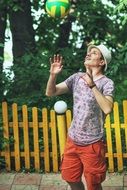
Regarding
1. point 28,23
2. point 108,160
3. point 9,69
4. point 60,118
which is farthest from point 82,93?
point 28,23

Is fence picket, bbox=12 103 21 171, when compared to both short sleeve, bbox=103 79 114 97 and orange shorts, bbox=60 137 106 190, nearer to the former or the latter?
orange shorts, bbox=60 137 106 190

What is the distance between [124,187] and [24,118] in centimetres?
158

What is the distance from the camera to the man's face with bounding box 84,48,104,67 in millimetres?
4262

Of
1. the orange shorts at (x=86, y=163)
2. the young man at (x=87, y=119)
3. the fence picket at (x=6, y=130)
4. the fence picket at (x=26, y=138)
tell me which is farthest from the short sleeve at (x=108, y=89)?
the fence picket at (x=6, y=130)

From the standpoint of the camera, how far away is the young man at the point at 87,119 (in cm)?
428

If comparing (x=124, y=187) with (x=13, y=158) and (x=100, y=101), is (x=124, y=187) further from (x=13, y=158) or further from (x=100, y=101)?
(x=100, y=101)

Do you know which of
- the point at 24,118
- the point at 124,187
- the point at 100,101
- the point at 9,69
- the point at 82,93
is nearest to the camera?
the point at 100,101

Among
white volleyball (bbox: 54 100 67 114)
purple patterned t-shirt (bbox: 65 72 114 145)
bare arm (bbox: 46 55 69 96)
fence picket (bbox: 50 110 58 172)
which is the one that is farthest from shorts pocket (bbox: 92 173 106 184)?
fence picket (bbox: 50 110 58 172)

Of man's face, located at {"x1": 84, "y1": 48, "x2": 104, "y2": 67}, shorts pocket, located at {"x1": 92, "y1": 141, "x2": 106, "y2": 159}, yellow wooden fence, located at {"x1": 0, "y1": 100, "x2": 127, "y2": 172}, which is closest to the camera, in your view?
man's face, located at {"x1": 84, "y1": 48, "x2": 104, "y2": 67}

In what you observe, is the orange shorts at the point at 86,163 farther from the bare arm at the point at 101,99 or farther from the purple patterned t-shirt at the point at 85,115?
the bare arm at the point at 101,99

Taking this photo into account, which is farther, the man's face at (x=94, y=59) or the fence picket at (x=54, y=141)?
the fence picket at (x=54, y=141)

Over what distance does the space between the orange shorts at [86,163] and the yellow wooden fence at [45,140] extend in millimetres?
1546

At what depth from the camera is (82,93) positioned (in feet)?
14.2

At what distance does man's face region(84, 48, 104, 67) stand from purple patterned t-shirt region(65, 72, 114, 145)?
0.45 feet
